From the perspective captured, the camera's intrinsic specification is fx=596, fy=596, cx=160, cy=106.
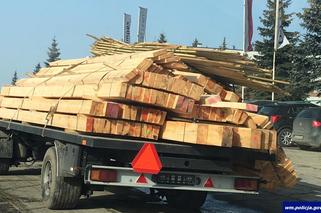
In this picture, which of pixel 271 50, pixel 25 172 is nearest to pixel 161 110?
pixel 25 172

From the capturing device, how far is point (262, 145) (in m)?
7.26

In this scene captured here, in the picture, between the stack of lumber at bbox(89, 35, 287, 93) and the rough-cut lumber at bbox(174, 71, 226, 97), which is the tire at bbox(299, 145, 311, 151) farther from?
the rough-cut lumber at bbox(174, 71, 226, 97)

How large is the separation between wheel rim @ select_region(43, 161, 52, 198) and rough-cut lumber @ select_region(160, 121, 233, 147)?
7.22ft

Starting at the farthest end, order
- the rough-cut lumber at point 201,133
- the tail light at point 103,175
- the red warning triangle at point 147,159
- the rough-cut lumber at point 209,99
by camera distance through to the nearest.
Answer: the rough-cut lumber at point 209,99 < the tail light at point 103,175 < the red warning triangle at point 147,159 < the rough-cut lumber at point 201,133

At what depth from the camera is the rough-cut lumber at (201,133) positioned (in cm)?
695

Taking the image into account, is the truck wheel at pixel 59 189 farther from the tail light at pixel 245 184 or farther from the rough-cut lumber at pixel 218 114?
the tail light at pixel 245 184

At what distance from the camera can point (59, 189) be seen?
805 centimetres

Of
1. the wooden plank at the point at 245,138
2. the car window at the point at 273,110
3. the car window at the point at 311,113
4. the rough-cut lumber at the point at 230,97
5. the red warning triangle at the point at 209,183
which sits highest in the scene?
the car window at the point at 273,110

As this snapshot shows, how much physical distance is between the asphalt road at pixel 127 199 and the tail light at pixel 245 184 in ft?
5.95

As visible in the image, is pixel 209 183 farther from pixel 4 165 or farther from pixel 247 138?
pixel 4 165

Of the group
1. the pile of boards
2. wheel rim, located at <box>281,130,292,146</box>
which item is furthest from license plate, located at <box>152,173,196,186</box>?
wheel rim, located at <box>281,130,292,146</box>

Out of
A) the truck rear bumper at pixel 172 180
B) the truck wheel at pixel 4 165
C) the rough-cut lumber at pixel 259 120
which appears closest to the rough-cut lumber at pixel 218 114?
the rough-cut lumber at pixel 259 120

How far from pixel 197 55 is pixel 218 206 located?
9.02ft

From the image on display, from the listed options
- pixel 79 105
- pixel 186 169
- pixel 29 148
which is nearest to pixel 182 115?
pixel 186 169
